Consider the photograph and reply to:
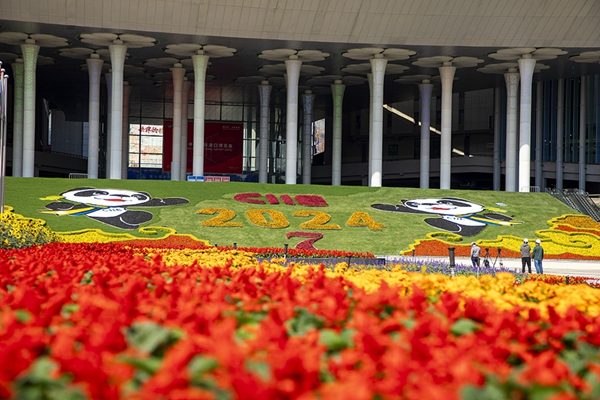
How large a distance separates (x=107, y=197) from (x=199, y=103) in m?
13.9

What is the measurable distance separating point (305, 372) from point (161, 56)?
2081 inches

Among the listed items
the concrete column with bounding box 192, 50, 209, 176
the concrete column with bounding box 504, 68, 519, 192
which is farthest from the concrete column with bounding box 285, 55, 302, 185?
the concrete column with bounding box 504, 68, 519, 192

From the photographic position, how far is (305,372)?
3.49 m

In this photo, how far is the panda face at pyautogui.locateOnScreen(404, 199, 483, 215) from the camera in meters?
41.4

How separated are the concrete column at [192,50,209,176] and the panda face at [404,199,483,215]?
51.9ft

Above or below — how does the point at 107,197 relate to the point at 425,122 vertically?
below

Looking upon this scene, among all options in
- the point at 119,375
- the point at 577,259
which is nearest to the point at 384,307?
the point at 119,375

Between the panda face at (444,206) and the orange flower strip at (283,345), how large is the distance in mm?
35339

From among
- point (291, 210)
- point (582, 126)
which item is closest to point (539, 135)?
point (582, 126)

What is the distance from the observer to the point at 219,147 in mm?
77125

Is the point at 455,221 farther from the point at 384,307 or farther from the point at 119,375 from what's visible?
the point at 119,375

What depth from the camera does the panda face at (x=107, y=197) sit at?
128 feet

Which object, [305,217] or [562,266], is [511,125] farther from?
[562,266]

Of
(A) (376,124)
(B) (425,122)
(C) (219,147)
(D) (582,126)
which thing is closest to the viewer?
(A) (376,124)
